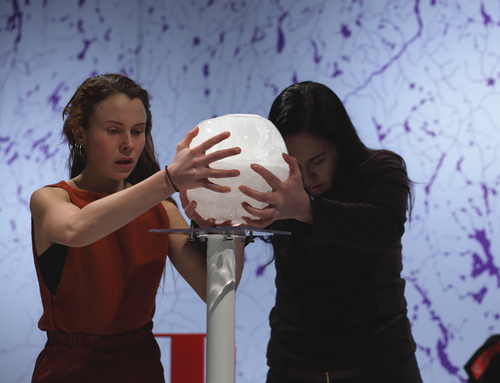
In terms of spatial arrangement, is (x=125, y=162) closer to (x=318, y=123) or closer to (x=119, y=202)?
(x=119, y=202)

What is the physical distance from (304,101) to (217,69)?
143 cm

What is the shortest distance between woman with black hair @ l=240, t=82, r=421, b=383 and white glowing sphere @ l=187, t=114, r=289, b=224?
0.92 ft

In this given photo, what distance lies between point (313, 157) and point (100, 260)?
527mm

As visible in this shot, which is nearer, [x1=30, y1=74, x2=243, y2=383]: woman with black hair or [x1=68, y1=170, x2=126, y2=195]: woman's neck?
[x1=30, y1=74, x2=243, y2=383]: woman with black hair

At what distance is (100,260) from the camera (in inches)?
39.2

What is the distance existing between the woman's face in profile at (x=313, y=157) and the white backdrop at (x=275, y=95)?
1.25 meters

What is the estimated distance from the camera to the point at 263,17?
242cm

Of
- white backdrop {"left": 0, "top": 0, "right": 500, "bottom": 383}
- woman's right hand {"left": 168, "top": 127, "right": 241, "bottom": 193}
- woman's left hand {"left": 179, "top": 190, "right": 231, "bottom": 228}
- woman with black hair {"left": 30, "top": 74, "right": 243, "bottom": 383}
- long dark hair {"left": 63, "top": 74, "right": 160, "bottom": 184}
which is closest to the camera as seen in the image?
woman's right hand {"left": 168, "top": 127, "right": 241, "bottom": 193}

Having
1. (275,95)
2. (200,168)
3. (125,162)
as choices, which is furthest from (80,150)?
(275,95)

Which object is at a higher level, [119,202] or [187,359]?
[119,202]

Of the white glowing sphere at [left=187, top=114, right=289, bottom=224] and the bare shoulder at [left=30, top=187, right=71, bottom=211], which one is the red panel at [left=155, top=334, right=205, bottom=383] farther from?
the white glowing sphere at [left=187, top=114, right=289, bottom=224]

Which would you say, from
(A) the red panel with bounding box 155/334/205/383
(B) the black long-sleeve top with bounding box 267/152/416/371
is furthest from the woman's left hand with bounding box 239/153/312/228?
(A) the red panel with bounding box 155/334/205/383

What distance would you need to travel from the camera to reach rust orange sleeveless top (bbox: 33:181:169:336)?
37.7 inches

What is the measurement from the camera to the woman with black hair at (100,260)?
3.08ft
